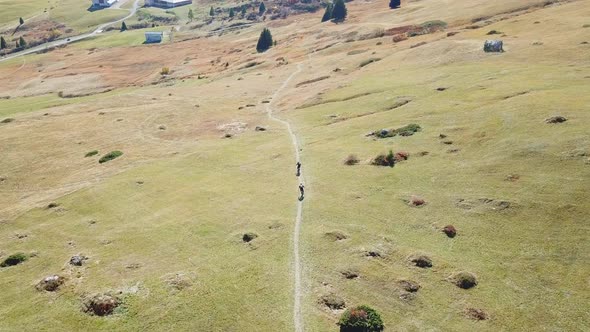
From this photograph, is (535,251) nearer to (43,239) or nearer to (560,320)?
(560,320)

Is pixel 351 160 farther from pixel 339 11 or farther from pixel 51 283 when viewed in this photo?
pixel 339 11

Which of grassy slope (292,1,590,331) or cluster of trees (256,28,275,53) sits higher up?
cluster of trees (256,28,275,53)

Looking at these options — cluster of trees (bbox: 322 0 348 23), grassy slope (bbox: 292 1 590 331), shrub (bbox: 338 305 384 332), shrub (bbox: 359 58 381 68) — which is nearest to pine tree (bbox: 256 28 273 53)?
cluster of trees (bbox: 322 0 348 23)

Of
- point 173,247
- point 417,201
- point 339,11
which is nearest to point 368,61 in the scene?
point 417,201

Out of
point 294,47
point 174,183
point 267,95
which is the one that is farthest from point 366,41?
point 174,183

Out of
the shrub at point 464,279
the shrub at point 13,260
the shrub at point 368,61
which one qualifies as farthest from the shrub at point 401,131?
the shrub at point 368,61

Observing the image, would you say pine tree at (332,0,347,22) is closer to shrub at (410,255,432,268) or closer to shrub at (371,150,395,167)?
shrub at (371,150,395,167)
